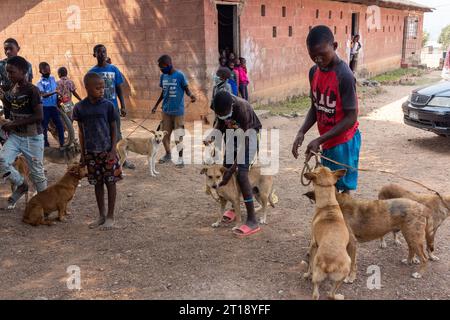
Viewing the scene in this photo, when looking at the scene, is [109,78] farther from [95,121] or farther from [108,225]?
[108,225]

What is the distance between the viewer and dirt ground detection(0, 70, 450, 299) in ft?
11.5

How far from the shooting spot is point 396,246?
4293 mm

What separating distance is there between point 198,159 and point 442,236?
4508 mm

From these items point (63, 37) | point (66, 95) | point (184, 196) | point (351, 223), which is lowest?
point (184, 196)

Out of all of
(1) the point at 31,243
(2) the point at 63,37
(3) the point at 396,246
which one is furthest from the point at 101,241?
(2) the point at 63,37

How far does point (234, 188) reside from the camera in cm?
468

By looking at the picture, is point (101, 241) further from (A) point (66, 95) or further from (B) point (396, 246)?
(A) point (66, 95)

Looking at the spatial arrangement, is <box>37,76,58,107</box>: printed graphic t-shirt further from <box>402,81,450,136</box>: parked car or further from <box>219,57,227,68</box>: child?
<box>402,81,450,136</box>: parked car

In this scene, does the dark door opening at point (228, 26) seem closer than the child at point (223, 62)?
No

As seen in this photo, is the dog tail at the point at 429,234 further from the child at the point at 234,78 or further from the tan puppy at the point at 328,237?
the child at the point at 234,78

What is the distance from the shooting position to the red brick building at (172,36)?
10.3m

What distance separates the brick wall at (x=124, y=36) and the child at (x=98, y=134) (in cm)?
595

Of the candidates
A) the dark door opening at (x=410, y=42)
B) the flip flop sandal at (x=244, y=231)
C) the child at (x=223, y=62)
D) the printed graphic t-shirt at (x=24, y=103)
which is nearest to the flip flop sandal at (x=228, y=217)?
the flip flop sandal at (x=244, y=231)

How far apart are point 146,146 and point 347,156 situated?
13.9ft
